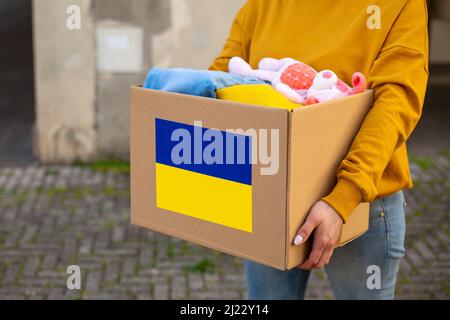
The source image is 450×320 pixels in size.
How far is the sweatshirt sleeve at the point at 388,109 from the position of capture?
2129mm

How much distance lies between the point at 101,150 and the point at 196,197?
470 cm

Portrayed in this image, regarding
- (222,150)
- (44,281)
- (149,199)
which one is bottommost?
(44,281)

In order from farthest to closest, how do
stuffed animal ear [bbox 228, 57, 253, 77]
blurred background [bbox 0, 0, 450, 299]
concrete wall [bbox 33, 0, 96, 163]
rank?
concrete wall [bbox 33, 0, 96, 163]
blurred background [bbox 0, 0, 450, 299]
stuffed animal ear [bbox 228, 57, 253, 77]

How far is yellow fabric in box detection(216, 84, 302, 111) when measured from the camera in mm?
2074

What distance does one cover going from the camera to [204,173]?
85.1 inches

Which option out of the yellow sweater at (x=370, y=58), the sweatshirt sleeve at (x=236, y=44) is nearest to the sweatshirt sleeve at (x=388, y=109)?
the yellow sweater at (x=370, y=58)

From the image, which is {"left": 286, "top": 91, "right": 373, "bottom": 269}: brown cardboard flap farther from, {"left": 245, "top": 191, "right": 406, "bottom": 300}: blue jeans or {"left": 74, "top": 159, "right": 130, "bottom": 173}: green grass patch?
{"left": 74, "top": 159, "right": 130, "bottom": 173}: green grass patch

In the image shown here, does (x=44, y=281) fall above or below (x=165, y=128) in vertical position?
below

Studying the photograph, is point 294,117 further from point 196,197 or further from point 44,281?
point 44,281

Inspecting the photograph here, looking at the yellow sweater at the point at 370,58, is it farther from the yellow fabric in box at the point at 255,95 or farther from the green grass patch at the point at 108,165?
the green grass patch at the point at 108,165

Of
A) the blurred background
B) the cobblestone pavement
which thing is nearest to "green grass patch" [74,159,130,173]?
the blurred background

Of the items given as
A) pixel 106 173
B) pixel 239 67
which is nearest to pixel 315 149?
pixel 239 67

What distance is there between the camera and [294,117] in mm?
1941

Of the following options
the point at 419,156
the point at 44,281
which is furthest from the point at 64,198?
the point at 419,156
